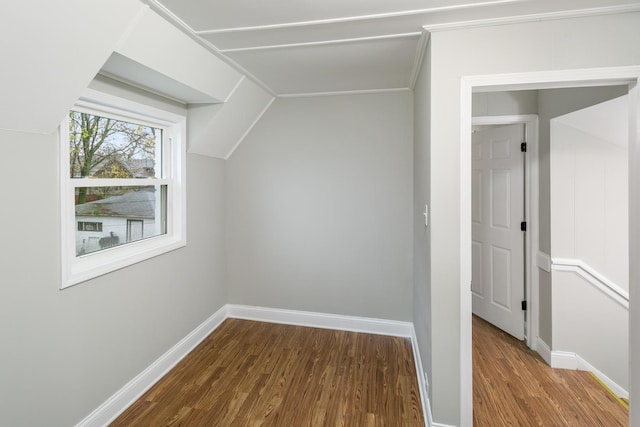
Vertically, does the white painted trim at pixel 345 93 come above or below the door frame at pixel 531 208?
above

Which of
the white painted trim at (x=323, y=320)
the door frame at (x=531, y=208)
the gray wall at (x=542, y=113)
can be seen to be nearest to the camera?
the gray wall at (x=542, y=113)

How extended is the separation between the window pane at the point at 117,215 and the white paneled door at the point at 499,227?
3.11 m

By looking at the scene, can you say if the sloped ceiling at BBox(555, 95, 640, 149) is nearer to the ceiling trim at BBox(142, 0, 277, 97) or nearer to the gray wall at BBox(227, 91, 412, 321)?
the gray wall at BBox(227, 91, 412, 321)

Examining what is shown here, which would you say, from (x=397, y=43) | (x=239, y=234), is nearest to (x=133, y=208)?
(x=239, y=234)

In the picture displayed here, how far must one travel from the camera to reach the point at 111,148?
2.27 metres

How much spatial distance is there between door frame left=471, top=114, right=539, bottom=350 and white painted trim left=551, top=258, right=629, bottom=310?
266 mm

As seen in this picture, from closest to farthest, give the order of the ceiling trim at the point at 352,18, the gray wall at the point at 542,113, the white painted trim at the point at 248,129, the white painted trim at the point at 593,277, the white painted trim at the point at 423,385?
the ceiling trim at the point at 352,18, the white painted trim at the point at 423,385, the white painted trim at the point at 593,277, the gray wall at the point at 542,113, the white painted trim at the point at 248,129

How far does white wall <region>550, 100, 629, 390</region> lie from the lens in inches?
97.8

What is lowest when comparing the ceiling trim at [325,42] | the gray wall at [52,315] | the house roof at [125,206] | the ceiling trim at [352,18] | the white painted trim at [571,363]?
the white painted trim at [571,363]

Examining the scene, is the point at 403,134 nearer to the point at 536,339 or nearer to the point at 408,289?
the point at 408,289

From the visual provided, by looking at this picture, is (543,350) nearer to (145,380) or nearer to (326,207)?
(326,207)

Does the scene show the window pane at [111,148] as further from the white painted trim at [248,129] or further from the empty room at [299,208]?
the white painted trim at [248,129]

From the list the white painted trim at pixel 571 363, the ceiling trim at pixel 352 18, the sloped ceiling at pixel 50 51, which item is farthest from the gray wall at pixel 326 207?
the sloped ceiling at pixel 50 51

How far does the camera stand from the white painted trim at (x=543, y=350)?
273 cm
